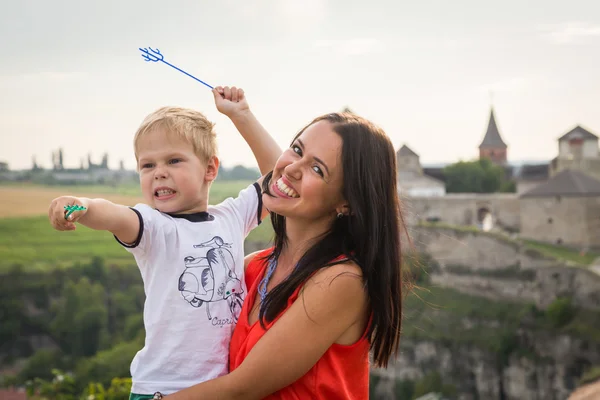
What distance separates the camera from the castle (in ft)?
77.2

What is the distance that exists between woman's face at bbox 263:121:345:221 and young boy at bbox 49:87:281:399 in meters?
0.20

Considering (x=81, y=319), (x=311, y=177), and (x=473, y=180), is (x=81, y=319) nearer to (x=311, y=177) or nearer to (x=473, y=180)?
(x=473, y=180)

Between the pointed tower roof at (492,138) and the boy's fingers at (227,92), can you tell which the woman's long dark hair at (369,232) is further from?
the pointed tower roof at (492,138)

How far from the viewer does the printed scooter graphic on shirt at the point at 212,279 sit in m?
1.69

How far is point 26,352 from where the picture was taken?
2897cm

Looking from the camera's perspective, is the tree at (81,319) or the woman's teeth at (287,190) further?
the tree at (81,319)

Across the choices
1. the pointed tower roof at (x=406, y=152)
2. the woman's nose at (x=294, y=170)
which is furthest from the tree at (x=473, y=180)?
the woman's nose at (x=294, y=170)

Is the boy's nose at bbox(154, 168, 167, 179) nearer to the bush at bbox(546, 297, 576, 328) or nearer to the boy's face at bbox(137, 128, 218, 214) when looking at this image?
the boy's face at bbox(137, 128, 218, 214)

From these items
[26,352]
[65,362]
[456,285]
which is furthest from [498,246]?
[26,352]

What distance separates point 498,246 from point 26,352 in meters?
19.2

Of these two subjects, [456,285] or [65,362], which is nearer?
[456,285]

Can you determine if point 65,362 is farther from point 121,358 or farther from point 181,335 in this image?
point 181,335

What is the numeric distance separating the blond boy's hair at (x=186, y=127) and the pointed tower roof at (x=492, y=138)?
40.2 metres

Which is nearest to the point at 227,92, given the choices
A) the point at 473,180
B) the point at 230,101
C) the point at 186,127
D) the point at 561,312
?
the point at 230,101
